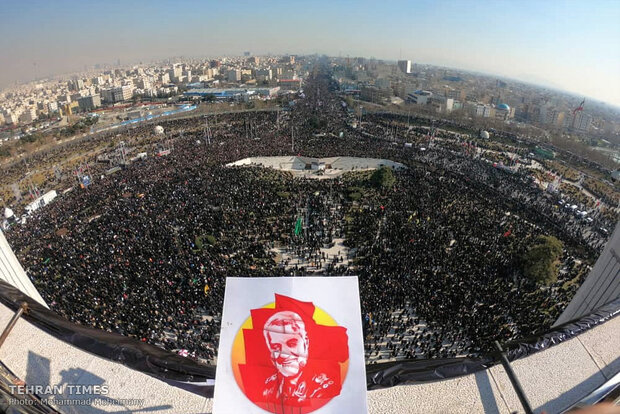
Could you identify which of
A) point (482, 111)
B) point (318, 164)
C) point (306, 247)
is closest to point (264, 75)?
point (482, 111)

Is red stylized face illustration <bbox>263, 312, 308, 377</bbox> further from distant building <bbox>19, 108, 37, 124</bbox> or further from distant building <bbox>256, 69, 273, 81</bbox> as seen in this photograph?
distant building <bbox>256, 69, 273, 81</bbox>

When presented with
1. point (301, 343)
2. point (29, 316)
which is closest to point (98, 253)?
point (29, 316)

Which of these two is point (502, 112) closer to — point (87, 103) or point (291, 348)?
point (291, 348)

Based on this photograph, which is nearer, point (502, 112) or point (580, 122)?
point (580, 122)

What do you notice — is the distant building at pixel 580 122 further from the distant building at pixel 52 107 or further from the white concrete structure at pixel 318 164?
the distant building at pixel 52 107

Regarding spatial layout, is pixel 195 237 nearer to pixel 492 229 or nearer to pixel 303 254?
pixel 303 254

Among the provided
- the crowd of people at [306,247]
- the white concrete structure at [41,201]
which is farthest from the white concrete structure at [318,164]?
the white concrete structure at [41,201]
